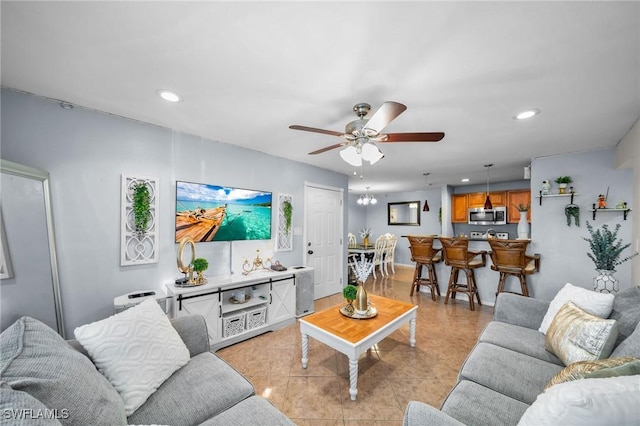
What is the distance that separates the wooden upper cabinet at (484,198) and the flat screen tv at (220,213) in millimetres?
5282

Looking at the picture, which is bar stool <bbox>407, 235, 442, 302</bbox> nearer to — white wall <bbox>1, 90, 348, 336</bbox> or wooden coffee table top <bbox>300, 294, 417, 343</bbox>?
wooden coffee table top <bbox>300, 294, 417, 343</bbox>

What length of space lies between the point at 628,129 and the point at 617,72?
1.64 metres

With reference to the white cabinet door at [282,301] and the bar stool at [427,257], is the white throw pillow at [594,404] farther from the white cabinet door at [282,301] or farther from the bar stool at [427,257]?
the bar stool at [427,257]

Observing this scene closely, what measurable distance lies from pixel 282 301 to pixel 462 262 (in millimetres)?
2853

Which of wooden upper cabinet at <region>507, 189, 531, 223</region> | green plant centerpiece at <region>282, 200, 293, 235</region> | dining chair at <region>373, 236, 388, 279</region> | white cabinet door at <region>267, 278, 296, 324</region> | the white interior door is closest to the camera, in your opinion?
white cabinet door at <region>267, 278, 296, 324</region>

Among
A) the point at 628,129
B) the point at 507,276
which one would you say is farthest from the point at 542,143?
the point at 507,276

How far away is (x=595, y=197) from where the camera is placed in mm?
3279

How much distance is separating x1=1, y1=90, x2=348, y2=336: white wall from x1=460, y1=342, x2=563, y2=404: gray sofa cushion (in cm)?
284

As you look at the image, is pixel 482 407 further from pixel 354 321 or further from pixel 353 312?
pixel 353 312

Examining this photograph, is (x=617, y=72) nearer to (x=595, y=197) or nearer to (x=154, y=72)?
(x=595, y=197)

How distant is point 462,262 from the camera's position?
3881 millimetres

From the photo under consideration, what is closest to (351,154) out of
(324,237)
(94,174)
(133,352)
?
(133,352)

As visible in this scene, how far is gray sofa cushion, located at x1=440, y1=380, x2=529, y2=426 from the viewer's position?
3.72 ft

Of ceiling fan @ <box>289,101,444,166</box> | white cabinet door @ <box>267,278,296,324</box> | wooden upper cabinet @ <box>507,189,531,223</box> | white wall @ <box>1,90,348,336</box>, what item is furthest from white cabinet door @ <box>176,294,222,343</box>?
wooden upper cabinet @ <box>507,189,531,223</box>
